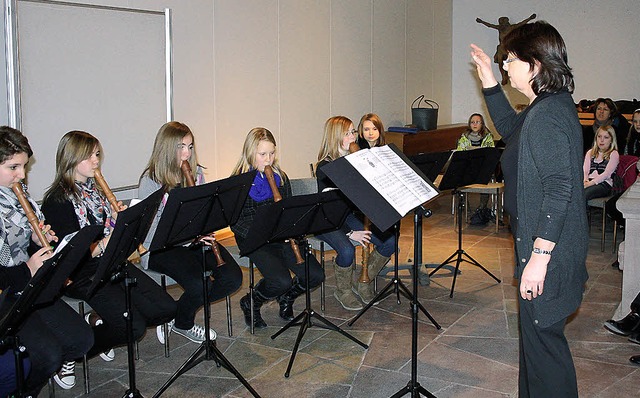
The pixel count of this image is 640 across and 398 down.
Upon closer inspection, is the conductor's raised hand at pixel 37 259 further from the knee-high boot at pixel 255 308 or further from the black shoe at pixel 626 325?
the black shoe at pixel 626 325

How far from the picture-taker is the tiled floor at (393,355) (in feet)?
12.5

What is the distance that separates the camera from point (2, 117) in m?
4.74

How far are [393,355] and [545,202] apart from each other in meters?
1.92

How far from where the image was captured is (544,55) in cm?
262

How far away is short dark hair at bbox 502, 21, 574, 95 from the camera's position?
2.61m

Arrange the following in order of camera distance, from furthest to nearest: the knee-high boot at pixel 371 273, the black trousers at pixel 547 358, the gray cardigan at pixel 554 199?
the knee-high boot at pixel 371 273, the black trousers at pixel 547 358, the gray cardigan at pixel 554 199

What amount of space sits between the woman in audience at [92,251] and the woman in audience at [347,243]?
4.35 feet

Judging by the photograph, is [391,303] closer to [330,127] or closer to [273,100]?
[330,127]

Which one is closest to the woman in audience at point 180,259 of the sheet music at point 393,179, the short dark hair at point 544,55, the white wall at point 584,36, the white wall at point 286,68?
the white wall at point 286,68

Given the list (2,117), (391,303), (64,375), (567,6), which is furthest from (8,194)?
(567,6)

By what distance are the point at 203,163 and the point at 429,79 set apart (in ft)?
20.1

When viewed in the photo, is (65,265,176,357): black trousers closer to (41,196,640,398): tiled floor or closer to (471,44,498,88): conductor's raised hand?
(41,196,640,398): tiled floor

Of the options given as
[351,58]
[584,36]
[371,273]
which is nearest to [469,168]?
[371,273]

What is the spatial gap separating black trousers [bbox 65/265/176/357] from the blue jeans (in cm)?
123
